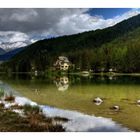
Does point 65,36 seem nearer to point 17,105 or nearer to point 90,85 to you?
point 17,105

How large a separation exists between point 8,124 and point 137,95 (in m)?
5.75

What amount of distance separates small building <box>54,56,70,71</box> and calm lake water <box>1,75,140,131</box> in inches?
23.2

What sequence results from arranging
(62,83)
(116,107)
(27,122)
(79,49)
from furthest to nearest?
(62,83)
(79,49)
(116,107)
(27,122)

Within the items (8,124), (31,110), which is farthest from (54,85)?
(8,124)

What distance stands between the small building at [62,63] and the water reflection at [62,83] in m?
0.75

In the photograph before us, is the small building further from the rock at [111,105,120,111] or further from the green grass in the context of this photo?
the rock at [111,105,120,111]

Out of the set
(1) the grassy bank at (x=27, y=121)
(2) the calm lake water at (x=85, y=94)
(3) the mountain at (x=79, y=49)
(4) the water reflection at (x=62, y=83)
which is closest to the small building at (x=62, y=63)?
(3) the mountain at (x=79, y=49)

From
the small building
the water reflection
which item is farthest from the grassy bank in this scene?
the water reflection

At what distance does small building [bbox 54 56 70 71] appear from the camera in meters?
16.2

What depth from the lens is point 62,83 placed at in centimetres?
1841

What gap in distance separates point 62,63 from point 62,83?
76.5 inches

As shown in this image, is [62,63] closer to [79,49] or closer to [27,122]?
[79,49]

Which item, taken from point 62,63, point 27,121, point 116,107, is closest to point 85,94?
point 62,63

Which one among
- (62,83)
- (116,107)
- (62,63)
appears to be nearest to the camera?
(116,107)
